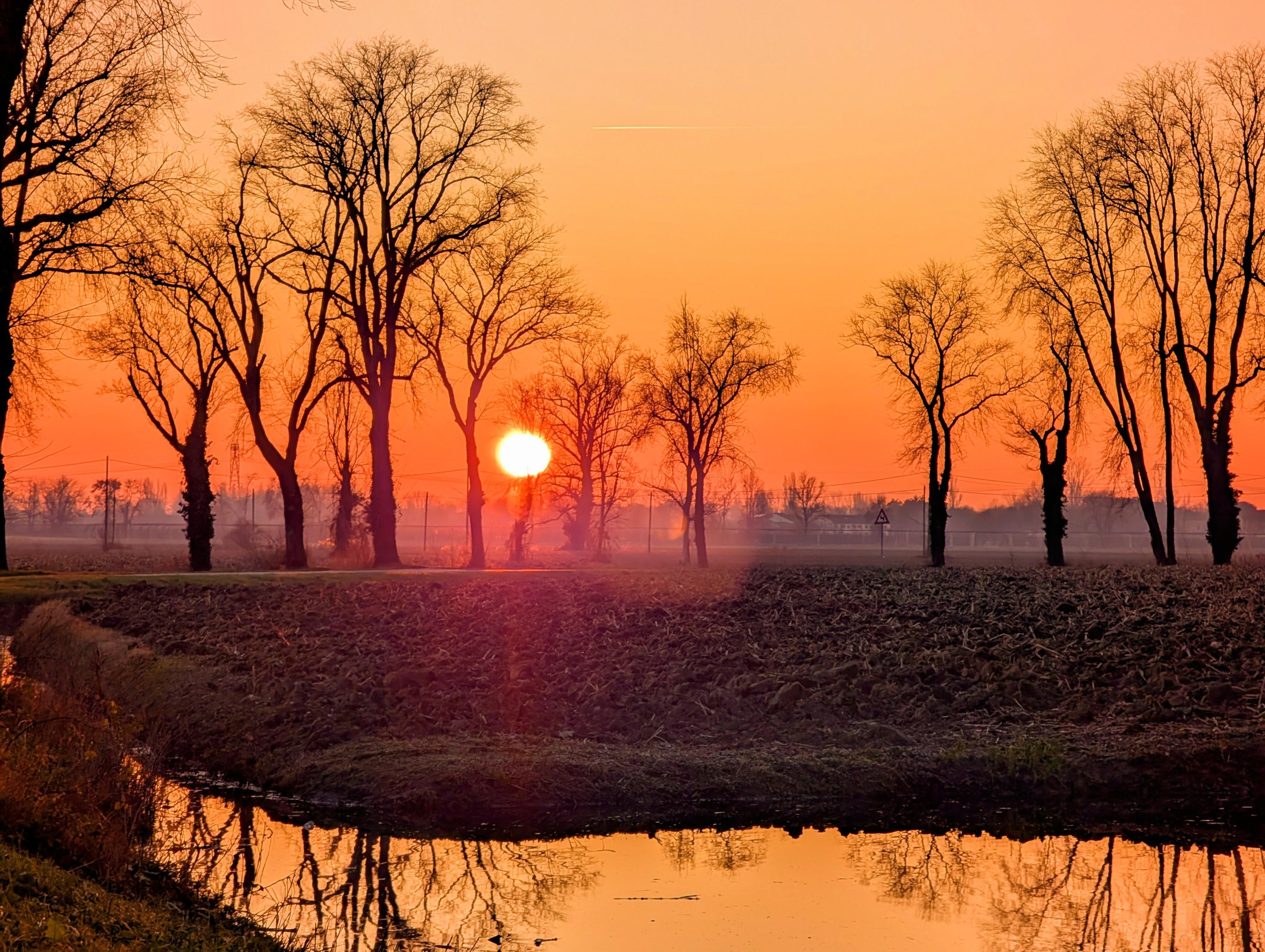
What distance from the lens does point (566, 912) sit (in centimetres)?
1105

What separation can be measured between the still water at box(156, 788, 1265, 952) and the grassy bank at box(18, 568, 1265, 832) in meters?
1.18

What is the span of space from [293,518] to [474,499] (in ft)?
25.6

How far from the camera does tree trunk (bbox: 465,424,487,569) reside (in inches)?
1796

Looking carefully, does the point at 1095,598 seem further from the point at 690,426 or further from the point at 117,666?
the point at 690,426

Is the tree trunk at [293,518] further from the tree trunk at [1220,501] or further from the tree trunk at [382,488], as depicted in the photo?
the tree trunk at [1220,501]

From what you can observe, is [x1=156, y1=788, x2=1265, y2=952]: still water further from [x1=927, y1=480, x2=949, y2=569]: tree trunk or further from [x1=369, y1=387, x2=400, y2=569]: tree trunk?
[x1=927, y1=480, x2=949, y2=569]: tree trunk

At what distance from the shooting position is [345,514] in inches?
2203

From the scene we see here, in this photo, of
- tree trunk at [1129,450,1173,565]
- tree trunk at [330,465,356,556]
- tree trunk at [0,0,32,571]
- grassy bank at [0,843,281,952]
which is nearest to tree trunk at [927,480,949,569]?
tree trunk at [1129,450,1173,565]

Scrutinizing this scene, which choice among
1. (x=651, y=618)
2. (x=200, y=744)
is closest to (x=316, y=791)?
(x=200, y=744)

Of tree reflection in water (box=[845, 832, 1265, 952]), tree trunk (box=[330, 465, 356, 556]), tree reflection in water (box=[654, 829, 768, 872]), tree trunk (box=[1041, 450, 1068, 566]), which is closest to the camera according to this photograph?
tree reflection in water (box=[845, 832, 1265, 952])

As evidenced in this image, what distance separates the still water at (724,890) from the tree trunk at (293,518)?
89.9ft

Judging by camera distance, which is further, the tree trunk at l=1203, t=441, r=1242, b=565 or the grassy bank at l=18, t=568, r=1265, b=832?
the tree trunk at l=1203, t=441, r=1242, b=565

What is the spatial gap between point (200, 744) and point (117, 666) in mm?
4357

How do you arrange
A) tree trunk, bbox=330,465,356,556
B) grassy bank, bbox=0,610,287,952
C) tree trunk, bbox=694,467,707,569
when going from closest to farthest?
1. grassy bank, bbox=0,610,287,952
2. tree trunk, bbox=330,465,356,556
3. tree trunk, bbox=694,467,707,569
